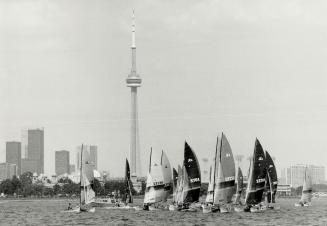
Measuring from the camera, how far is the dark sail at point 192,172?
391ft

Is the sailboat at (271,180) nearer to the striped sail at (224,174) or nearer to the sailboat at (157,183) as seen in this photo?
the sailboat at (157,183)

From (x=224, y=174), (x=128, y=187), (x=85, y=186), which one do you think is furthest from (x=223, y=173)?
(x=128, y=187)

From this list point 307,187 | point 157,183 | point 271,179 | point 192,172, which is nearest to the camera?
point 192,172

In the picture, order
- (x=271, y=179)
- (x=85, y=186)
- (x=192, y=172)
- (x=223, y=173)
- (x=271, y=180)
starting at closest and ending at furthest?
1. (x=223, y=173)
2. (x=192, y=172)
3. (x=85, y=186)
4. (x=271, y=179)
5. (x=271, y=180)

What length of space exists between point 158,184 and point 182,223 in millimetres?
29996

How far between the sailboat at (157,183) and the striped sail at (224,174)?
19947mm

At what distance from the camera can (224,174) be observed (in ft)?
372

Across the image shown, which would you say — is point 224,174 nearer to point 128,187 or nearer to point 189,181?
point 189,181

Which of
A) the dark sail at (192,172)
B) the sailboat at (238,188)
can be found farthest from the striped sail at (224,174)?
the sailboat at (238,188)

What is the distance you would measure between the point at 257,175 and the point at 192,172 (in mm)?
9311

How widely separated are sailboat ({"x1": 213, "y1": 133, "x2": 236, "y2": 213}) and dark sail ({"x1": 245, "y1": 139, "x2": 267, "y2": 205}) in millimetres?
3920

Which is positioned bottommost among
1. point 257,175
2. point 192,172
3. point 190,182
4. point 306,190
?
point 306,190

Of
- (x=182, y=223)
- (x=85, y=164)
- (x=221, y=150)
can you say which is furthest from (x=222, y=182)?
(x=85, y=164)

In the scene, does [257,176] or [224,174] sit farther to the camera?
[257,176]
